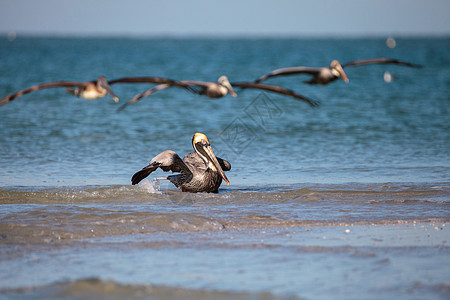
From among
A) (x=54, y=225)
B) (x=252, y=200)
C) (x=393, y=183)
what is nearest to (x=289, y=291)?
(x=54, y=225)

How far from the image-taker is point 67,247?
7.60 meters

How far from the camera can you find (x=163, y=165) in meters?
11.2

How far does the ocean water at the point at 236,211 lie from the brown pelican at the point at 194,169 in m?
0.28

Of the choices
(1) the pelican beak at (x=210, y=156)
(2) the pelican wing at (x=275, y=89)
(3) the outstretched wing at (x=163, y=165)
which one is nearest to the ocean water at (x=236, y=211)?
(3) the outstretched wing at (x=163, y=165)

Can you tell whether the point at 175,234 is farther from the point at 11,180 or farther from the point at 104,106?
the point at 104,106

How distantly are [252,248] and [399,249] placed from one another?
158cm

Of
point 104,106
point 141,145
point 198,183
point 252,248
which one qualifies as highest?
point 252,248

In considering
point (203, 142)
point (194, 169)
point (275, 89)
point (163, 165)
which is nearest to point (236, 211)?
point (163, 165)

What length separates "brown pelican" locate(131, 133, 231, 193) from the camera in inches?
444

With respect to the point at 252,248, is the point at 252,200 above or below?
below

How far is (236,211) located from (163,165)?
1939 millimetres

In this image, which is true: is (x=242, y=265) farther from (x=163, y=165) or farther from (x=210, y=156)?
(x=210, y=156)

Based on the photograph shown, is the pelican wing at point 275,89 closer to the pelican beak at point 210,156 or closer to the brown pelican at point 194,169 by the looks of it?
the brown pelican at point 194,169

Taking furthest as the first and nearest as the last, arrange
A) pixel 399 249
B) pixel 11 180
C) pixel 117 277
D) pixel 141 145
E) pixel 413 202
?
pixel 141 145 < pixel 11 180 < pixel 413 202 < pixel 399 249 < pixel 117 277
